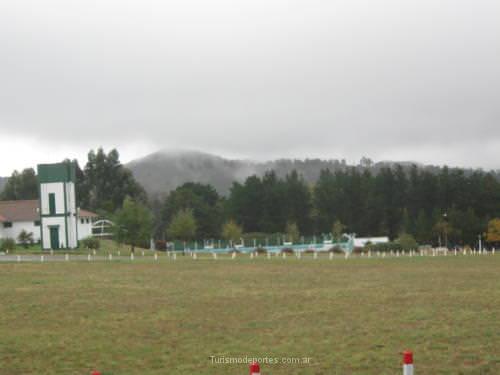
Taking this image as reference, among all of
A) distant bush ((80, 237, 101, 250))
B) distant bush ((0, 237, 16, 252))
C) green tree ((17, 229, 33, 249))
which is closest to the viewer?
distant bush ((0, 237, 16, 252))

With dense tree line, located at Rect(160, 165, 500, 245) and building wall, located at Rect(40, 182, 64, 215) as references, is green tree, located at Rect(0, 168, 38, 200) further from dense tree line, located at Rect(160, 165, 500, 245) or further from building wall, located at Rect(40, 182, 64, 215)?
building wall, located at Rect(40, 182, 64, 215)

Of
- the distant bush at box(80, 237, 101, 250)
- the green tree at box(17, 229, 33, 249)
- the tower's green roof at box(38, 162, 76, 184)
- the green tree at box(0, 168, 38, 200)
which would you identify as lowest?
the distant bush at box(80, 237, 101, 250)

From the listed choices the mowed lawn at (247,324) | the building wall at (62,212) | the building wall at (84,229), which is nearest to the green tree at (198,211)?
the building wall at (84,229)

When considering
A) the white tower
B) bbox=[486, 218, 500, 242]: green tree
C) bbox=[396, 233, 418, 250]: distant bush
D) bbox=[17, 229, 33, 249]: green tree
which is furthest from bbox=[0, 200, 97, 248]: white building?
bbox=[486, 218, 500, 242]: green tree

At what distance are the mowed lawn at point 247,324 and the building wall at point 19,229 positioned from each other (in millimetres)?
46373

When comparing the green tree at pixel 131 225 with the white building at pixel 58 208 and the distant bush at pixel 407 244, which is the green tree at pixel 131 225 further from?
the distant bush at pixel 407 244

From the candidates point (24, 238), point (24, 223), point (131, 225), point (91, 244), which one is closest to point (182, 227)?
point (131, 225)

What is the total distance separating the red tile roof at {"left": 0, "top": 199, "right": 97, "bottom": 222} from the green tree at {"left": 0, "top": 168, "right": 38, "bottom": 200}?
45.1m

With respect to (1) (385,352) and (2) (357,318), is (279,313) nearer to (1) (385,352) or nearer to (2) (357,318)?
(2) (357,318)

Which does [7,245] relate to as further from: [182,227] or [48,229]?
[182,227]

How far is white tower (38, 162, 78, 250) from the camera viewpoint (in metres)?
72.5

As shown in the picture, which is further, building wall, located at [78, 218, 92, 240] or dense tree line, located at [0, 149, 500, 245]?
dense tree line, located at [0, 149, 500, 245]

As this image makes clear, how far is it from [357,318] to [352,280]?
13617 millimetres

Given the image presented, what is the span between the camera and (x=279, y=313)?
2158 cm
